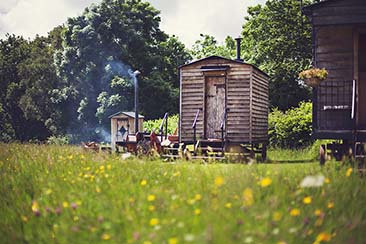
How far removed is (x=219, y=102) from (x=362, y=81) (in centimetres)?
514

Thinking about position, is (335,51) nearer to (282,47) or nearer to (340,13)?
(340,13)

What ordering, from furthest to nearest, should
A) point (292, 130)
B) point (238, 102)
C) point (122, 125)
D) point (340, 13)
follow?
point (122, 125)
point (292, 130)
point (238, 102)
point (340, 13)

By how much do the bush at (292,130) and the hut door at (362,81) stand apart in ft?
19.2

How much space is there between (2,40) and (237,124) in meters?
30.0

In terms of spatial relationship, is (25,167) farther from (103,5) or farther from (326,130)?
(103,5)

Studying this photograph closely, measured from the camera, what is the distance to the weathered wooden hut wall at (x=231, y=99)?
1683cm

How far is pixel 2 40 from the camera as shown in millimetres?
41969

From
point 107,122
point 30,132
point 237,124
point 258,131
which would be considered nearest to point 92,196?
point 237,124

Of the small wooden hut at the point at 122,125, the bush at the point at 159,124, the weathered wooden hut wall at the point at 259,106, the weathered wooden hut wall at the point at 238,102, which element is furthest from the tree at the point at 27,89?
the weathered wooden hut wall at the point at 238,102

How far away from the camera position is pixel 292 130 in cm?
1984

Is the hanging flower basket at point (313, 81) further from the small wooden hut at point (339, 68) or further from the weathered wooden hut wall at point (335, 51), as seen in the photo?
the weathered wooden hut wall at point (335, 51)

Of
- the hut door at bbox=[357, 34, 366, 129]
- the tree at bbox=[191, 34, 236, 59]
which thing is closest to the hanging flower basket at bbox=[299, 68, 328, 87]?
the hut door at bbox=[357, 34, 366, 129]

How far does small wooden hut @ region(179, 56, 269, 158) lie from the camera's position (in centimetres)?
1683

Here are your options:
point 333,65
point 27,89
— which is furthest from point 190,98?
point 27,89
